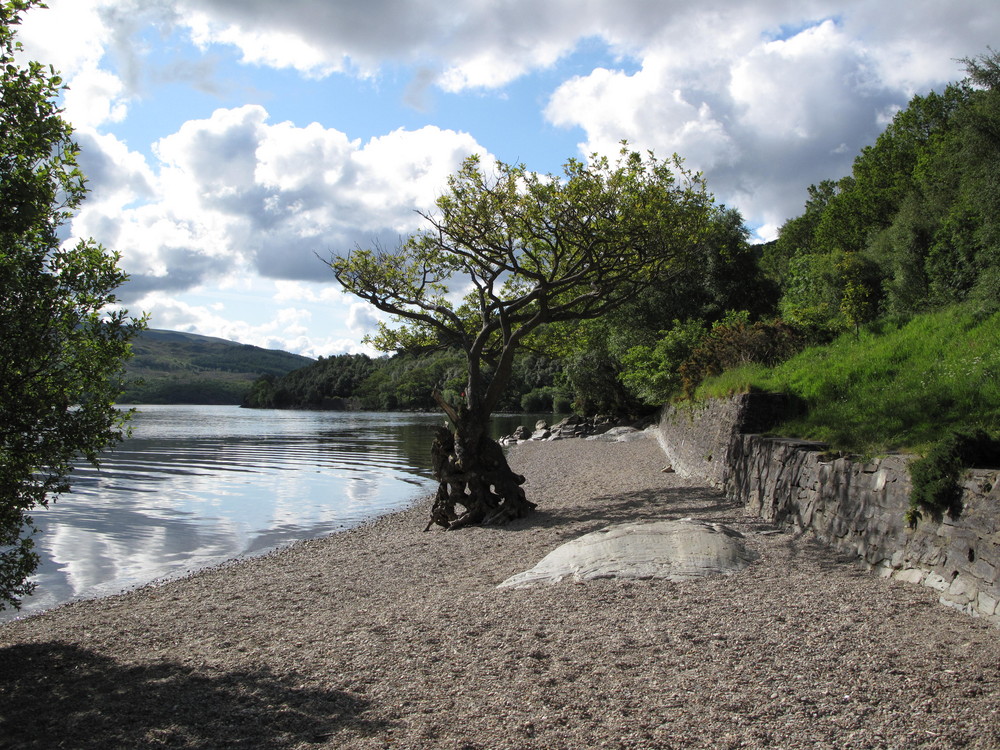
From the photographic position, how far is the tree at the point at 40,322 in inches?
240

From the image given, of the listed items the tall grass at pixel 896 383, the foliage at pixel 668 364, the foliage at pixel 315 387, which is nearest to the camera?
the tall grass at pixel 896 383

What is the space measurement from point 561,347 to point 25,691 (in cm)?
1495

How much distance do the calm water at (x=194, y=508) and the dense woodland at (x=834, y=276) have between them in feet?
15.9

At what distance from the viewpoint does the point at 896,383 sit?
1227cm

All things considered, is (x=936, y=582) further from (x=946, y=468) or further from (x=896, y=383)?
(x=896, y=383)

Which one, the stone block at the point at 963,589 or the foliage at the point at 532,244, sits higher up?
the foliage at the point at 532,244

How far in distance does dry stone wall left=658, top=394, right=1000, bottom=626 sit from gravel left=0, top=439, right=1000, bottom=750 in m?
0.28

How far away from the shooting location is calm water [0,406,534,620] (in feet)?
41.5

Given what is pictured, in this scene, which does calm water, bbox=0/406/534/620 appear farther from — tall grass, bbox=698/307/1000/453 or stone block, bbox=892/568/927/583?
stone block, bbox=892/568/927/583

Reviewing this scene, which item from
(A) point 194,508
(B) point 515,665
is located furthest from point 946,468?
(A) point 194,508

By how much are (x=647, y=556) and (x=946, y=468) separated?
136 inches

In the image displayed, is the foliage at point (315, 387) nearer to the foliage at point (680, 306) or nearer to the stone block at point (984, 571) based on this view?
the foliage at point (680, 306)

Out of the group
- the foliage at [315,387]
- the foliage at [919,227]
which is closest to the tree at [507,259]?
the foliage at [919,227]

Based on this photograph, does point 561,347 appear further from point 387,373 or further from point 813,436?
point 387,373
